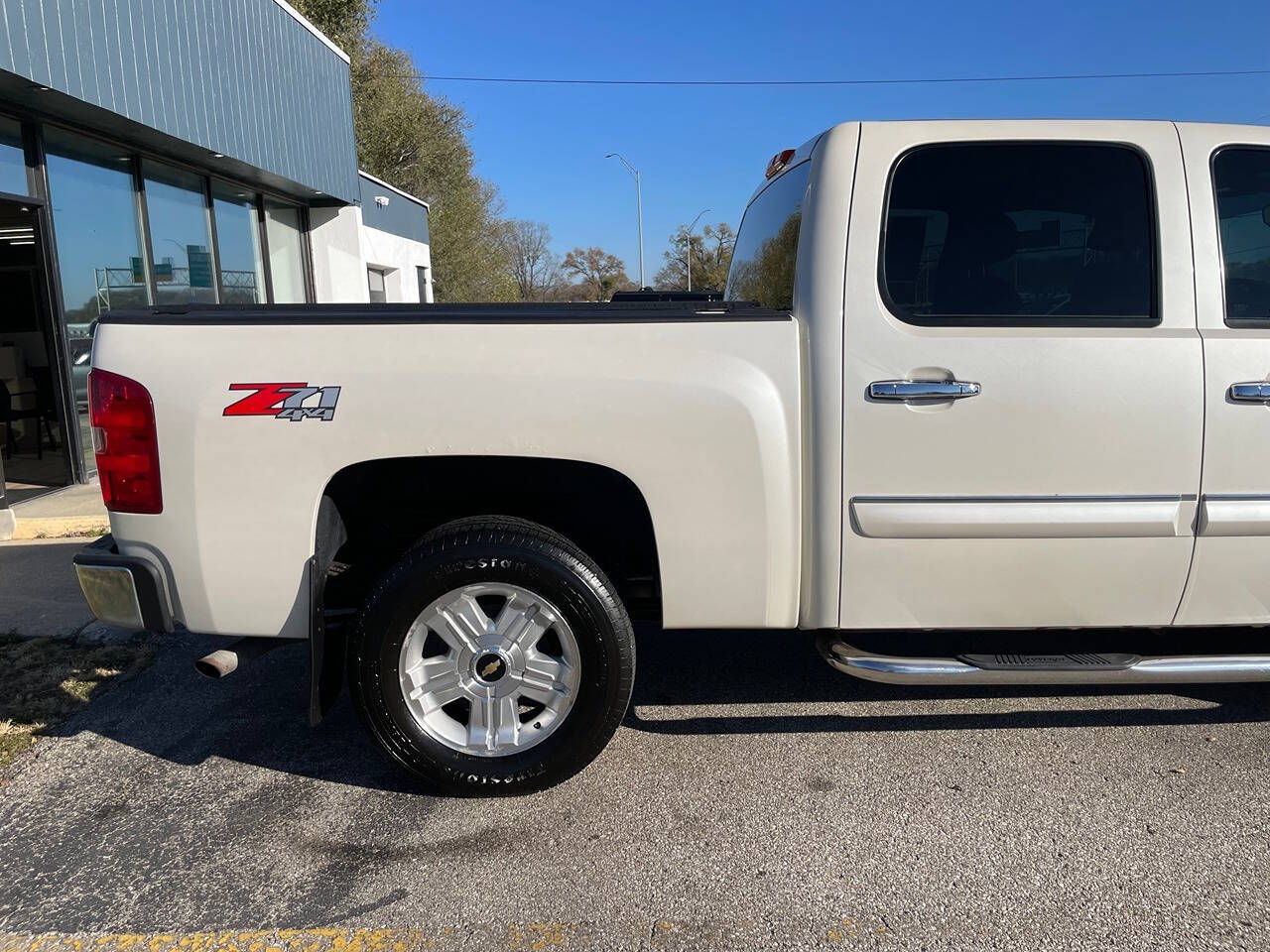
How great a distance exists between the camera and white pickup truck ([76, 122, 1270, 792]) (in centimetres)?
273

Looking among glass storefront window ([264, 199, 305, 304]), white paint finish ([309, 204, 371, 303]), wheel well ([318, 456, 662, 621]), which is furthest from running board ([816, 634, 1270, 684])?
white paint finish ([309, 204, 371, 303])

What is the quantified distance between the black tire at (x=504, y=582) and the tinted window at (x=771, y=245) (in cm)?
118

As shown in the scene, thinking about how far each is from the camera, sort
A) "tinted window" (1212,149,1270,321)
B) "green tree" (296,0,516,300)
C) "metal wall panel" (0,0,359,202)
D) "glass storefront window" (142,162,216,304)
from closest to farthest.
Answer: "tinted window" (1212,149,1270,321), "metal wall panel" (0,0,359,202), "glass storefront window" (142,162,216,304), "green tree" (296,0,516,300)

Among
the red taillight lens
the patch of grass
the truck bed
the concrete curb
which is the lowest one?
the patch of grass

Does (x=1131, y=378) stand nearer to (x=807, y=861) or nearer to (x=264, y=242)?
(x=807, y=861)

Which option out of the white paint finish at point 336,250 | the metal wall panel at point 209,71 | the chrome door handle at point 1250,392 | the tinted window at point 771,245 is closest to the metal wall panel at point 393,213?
the white paint finish at point 336,250

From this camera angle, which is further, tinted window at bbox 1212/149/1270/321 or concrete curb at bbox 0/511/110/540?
concrete curb at bbox 0/511/110/540

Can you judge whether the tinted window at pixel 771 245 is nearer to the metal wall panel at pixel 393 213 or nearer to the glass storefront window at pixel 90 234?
the glass storefront window at pixel 90 234

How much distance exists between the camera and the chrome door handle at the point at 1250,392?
111 inches

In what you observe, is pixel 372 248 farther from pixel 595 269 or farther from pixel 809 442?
pixel 595 269

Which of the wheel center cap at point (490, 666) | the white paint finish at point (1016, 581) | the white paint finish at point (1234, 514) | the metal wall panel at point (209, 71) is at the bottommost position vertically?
the wheel center cap at point (490, 666)

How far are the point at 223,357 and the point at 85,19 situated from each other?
757 centimetres

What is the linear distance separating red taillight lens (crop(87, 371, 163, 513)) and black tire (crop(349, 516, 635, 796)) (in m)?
0.77

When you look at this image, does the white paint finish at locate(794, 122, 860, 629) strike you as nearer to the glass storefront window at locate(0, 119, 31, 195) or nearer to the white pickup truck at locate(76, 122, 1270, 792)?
the white pickup truck at locate(76, 122, 1270, 792)
